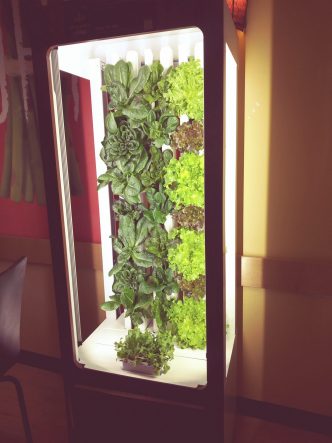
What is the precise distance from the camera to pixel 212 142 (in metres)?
1.22

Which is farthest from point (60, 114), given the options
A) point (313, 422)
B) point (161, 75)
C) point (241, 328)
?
point (313, 422)

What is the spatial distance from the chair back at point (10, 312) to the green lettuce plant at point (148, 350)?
47cm

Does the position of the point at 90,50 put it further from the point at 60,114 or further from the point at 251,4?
the point at 251,4

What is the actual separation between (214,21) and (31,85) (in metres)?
1.57

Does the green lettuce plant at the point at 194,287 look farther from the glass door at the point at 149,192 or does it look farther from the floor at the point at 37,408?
the floor at the point at 37,408

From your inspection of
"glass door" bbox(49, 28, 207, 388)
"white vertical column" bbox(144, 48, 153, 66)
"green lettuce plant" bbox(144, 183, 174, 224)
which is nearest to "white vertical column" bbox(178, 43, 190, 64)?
"glass door" bbox(49, 28, 207, 388)

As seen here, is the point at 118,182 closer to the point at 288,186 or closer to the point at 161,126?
the point at 161,126

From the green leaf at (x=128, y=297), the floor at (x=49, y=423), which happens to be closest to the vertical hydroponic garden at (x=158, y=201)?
the green leaf at (x=128, y=297)

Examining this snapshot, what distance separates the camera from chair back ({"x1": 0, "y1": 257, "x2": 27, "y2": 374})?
162cm

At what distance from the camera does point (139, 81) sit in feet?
5.31

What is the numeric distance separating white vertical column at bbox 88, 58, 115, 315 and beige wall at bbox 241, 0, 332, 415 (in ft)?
2.36

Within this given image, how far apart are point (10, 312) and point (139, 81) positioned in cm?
116

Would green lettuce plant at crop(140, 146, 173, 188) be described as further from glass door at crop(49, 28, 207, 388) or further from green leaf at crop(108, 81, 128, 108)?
green leaf at crop(108, 81, 128, 108)

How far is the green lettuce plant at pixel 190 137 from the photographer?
1.55m
